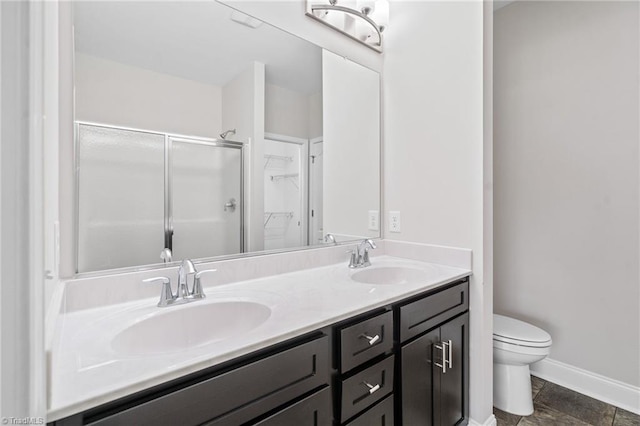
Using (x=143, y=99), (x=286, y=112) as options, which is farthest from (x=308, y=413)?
(x=286, y=112)

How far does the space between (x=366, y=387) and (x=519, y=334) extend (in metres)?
1.18

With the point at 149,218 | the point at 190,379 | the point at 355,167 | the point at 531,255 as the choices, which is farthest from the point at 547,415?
the point at 149,218

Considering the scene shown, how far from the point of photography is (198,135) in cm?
120

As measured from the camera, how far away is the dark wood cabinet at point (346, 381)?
2.03 feet

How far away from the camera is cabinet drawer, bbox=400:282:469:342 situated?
1140 mm

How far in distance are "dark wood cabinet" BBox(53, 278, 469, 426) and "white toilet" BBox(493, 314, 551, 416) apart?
35 cm

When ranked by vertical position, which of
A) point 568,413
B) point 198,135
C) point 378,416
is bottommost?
point 568,413

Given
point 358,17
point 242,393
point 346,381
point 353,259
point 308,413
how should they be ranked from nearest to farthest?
point 242,393 → point 308,413 → point 346,381 → point 353,259 → point 358,17

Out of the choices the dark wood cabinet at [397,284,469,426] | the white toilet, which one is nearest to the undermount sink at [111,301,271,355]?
the dark wood cabinet at [397,284,469,426]

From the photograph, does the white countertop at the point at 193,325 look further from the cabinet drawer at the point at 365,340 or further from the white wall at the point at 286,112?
the white wall at the point at 286,112

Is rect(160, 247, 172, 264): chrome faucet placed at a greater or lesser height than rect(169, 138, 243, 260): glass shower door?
lesser

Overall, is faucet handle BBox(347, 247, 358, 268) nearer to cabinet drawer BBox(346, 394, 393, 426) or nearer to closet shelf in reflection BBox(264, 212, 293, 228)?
closet shelf in reflection BBox(264, 212, 293, 228)

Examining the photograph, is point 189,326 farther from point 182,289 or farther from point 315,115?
point 315,115

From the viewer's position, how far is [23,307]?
Answer: 292 mm
